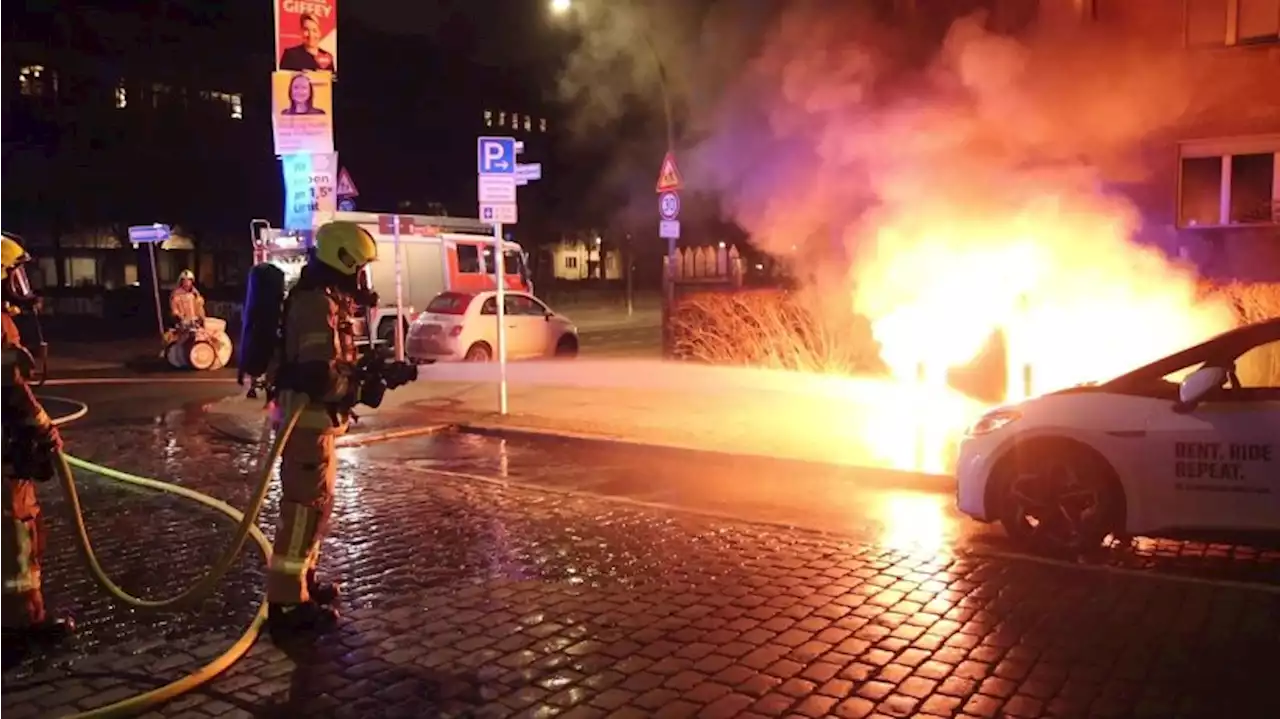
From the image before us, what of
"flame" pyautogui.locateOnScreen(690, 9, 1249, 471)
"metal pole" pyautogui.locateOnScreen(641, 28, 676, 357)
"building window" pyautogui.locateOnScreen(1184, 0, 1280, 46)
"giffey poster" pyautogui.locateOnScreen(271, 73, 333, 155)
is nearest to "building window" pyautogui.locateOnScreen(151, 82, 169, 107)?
"giffey poster" pyautogui.locateOnScreen(271, 73, 333, 155)

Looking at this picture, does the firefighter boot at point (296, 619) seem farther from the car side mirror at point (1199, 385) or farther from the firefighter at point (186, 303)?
the firefighter at point (186, 303)

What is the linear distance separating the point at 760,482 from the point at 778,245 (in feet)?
20.3

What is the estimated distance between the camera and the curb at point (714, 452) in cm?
827

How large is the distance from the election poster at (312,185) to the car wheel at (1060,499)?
11223 millimetres

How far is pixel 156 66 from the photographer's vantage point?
36.4 meters

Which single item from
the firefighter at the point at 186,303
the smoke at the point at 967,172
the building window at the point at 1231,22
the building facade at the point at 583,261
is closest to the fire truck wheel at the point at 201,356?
the firefighter at the point at 186,303

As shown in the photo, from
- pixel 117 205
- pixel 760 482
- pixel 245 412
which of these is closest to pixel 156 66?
pixel 117 205

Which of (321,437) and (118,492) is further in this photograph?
(118,492)

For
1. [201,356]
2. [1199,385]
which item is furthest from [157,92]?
[1199,385]

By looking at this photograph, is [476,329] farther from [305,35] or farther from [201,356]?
[201,356]

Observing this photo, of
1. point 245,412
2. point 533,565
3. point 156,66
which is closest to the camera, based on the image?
point 533,565

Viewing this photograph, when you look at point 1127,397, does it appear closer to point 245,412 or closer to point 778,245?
point 778,245

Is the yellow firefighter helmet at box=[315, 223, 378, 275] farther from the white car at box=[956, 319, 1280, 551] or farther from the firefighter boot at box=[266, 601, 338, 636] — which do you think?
the white car at box=[956, 319, 1280, 551]

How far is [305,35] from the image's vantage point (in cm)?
1448
